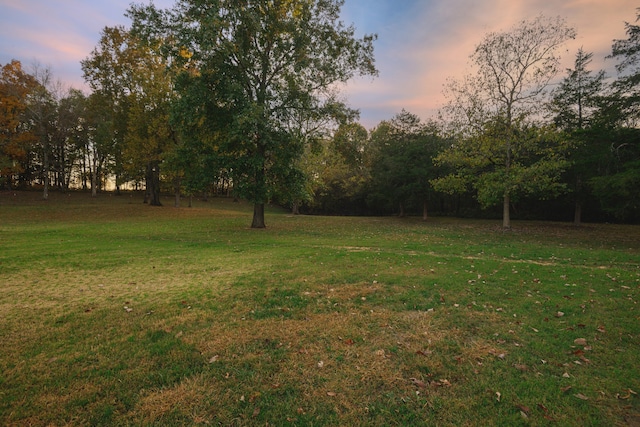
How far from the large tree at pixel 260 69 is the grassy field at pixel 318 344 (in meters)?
9.52

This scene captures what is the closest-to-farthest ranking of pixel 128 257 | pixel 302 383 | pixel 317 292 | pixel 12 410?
pixel 12 410 < pixel 302 383 < pixel 317 292 < pixel 128 257

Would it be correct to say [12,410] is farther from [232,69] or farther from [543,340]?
[232,69]

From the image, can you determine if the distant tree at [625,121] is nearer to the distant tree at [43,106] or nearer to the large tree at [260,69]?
the large tree at [260,69]

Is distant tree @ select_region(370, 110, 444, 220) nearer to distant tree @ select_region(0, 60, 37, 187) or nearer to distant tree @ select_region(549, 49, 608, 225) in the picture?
distant tree @ select_region(549, 49, 608, 225)

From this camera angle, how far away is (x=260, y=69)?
62.8 ft

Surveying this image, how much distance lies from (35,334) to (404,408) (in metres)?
5.82

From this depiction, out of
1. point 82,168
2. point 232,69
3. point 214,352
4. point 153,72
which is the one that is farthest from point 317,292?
point 82,168

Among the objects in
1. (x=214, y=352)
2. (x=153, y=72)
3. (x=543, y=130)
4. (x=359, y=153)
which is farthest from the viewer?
(x=359, y=153)

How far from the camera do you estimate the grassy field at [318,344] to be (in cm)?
339

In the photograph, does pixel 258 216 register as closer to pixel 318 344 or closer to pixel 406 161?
pixel 318 344

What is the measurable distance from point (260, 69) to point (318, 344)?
18528 millimetres

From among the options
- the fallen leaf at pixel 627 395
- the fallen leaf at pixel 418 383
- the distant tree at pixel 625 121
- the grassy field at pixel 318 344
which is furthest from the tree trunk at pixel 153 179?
the distant tree at pixel 625 121

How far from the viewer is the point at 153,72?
98.2 ft

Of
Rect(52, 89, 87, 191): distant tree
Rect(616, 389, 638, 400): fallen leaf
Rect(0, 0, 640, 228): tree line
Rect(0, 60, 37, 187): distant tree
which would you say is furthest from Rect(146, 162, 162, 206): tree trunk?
Rect(616, 389, 638, 400): fallen leaf
